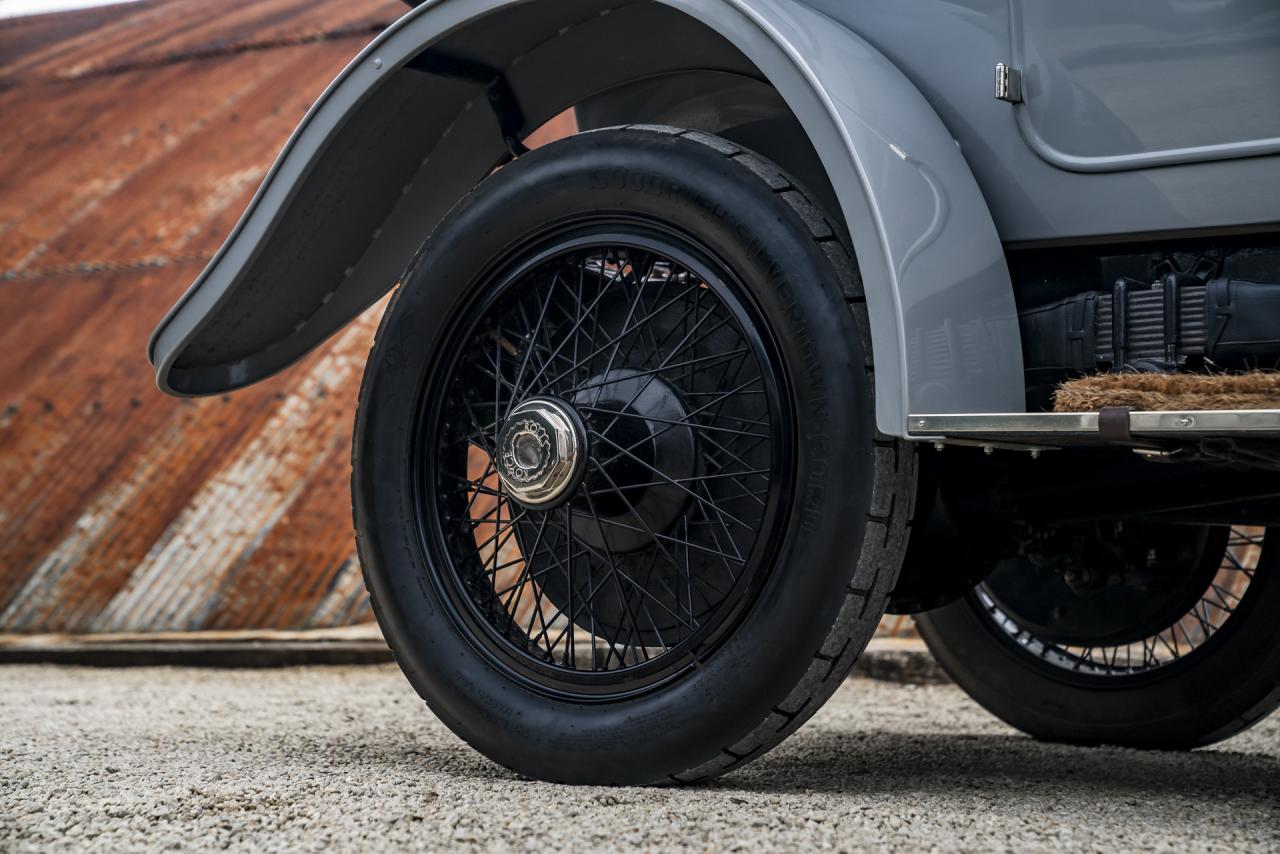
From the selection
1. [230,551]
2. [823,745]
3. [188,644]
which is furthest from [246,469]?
[823,745]

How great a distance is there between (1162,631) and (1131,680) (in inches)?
7.3

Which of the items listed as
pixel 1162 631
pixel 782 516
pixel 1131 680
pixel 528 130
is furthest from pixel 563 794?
→ pixel 1162 631

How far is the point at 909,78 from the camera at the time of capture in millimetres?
2273

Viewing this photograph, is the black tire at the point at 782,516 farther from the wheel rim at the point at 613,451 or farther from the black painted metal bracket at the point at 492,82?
the black painted metal bracket at the point at 492,82

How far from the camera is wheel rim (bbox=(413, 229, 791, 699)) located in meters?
2.28

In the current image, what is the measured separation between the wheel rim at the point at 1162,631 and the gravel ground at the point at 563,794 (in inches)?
→ 8.6

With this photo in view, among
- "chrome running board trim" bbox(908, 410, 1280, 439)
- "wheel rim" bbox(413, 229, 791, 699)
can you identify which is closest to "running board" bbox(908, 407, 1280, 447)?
"chrome running board trim" bbox(908, 410, 1280, 439)

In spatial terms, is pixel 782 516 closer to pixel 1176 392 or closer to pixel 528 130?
pixel 1176 392

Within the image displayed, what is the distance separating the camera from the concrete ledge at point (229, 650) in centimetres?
518

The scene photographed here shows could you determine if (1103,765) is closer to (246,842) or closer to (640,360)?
(640,360)

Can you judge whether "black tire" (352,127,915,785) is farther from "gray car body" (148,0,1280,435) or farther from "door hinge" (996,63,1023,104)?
"door hinge" (996,63,1023,104)

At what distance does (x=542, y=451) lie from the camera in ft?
7.59

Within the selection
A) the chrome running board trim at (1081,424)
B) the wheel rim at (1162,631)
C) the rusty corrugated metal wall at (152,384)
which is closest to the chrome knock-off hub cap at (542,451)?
the chrome running board trim at (1081,424)

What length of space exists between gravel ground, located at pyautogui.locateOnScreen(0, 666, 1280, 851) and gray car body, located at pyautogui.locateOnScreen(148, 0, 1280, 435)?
637mm
